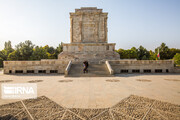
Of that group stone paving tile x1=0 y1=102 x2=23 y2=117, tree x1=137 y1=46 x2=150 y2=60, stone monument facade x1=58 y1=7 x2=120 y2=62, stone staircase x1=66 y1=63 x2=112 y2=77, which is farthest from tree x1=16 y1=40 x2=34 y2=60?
tree x1=137 y1=46 x2=150 y2=60

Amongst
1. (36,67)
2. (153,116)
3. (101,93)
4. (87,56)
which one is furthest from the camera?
(87,56)

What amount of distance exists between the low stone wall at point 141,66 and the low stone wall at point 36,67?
28.2ft

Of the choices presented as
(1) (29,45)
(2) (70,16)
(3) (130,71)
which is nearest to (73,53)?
(2) (70,16)

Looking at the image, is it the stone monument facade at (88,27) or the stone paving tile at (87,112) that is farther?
the stone monument facade at (88,27)

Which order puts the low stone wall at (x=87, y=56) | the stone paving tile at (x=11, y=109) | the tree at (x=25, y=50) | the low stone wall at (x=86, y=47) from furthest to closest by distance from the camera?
1. the tree at (x=25, y=50)
2. the low stone wall at (x=86, y=47)
3. the low stone wall at (x=87, y=56)
4. the stone paving tile at (x=11, y=109)

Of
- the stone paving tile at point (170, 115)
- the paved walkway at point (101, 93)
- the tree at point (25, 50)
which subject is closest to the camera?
the stone paving tile at point (170, 115)

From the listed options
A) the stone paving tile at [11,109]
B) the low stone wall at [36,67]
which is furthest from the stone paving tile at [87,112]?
the low stone wall at [36,67]

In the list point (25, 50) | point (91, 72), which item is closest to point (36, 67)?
point (91, 72)

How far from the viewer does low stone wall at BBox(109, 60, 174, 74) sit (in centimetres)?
1620

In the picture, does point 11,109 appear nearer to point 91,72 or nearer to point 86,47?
point 91,72

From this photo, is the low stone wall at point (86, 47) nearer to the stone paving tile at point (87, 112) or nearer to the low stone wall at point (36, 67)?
the low stone wall at point (36, 67)

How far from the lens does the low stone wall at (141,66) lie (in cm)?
1620

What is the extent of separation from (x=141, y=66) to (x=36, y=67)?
17.0 m

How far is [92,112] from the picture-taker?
3.82 metres
